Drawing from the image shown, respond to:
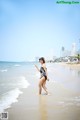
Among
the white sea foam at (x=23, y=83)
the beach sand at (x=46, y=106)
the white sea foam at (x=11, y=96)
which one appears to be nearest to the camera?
the beach sand at (x=46, y=106)

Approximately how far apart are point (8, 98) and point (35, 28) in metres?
0.70

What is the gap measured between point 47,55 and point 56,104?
0.45 meters

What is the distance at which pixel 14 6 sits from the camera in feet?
9.59

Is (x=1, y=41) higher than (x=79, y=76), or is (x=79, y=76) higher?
(x=1, y=41)

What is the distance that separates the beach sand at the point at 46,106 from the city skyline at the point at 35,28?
13.3 inches

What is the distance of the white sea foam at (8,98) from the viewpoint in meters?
2.88

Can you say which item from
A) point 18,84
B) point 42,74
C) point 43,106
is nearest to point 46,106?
point 43,106

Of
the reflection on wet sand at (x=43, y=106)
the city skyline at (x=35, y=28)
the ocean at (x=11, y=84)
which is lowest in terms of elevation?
the reflection on wet sand at (x=43, y=106)

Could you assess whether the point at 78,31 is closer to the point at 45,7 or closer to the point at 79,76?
the point at 45,7

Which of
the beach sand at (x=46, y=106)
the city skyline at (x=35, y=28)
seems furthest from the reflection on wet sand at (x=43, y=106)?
the city skyline at (x=35, y=28)

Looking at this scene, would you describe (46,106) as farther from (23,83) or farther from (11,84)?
(11,84)

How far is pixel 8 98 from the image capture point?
3082mm

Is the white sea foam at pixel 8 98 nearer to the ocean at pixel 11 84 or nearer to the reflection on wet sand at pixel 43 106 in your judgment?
the ocean at pixel 11 84

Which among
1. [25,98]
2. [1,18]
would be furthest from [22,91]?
[1,18]
